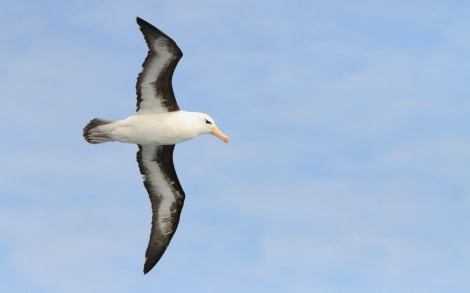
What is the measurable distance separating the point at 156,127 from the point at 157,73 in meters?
1.37

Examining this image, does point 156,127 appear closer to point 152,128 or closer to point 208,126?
point 152,128

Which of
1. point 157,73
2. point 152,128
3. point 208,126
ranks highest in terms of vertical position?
point 157,73

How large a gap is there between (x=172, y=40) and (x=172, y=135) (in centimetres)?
259

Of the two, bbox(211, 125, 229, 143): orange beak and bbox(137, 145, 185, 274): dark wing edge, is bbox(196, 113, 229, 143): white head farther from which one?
bbox(137, 145, 185, 274): dark wing edge

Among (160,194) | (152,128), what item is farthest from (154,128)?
(160,194)

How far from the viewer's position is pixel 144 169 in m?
27.2

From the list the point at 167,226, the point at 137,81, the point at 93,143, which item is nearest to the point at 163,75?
the point at 137,81

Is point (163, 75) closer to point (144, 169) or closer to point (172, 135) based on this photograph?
point (172, 135)

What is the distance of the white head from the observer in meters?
25.8

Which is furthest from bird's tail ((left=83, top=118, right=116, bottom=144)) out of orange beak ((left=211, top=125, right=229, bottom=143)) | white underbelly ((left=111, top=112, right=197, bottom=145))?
orange beak ((left=211, top=125, right=229, bottom=143))

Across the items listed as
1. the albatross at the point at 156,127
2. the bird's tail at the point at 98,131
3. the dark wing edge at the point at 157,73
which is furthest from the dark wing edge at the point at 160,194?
the dark wing edge at the point at 157,73

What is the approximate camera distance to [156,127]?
82.8ft

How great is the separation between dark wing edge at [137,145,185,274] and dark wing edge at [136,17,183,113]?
1853 millimetres

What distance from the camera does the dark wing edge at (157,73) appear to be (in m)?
24.1
